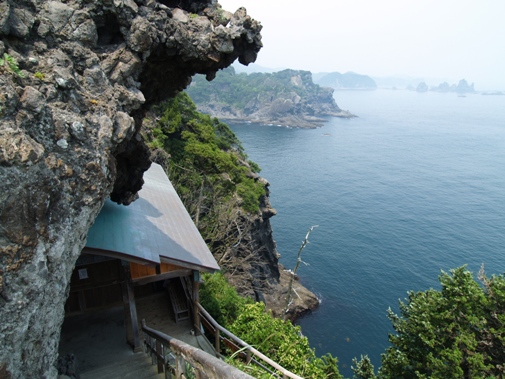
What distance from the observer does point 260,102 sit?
508ft

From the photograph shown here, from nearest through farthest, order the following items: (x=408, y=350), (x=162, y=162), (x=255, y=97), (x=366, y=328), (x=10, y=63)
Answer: (x=10, y=63), (x=408, y=350), (x=162, y=162), (x=366, y=328), (x=255, y=97)

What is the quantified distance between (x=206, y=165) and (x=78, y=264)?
2199 centimetres

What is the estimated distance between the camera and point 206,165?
32.7m

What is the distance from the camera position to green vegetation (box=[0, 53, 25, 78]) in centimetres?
551

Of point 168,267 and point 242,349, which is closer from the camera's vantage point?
point 242,349

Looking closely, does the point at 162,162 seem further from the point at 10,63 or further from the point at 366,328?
the point at 366,328

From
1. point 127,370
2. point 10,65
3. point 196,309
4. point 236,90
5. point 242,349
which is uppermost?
point 236,90

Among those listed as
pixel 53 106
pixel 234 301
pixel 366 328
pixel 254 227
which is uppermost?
pixel 53 106

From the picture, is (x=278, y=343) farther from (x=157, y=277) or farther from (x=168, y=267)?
(x=157, y=277)

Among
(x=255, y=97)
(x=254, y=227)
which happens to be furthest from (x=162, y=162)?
(x=255, y=97)

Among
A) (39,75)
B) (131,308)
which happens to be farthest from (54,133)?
(131,308)

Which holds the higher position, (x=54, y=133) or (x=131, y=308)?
(x=54, y=133)

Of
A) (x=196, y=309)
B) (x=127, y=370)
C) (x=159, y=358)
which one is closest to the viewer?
(x=159, y=358)

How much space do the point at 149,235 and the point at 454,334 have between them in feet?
42.9
